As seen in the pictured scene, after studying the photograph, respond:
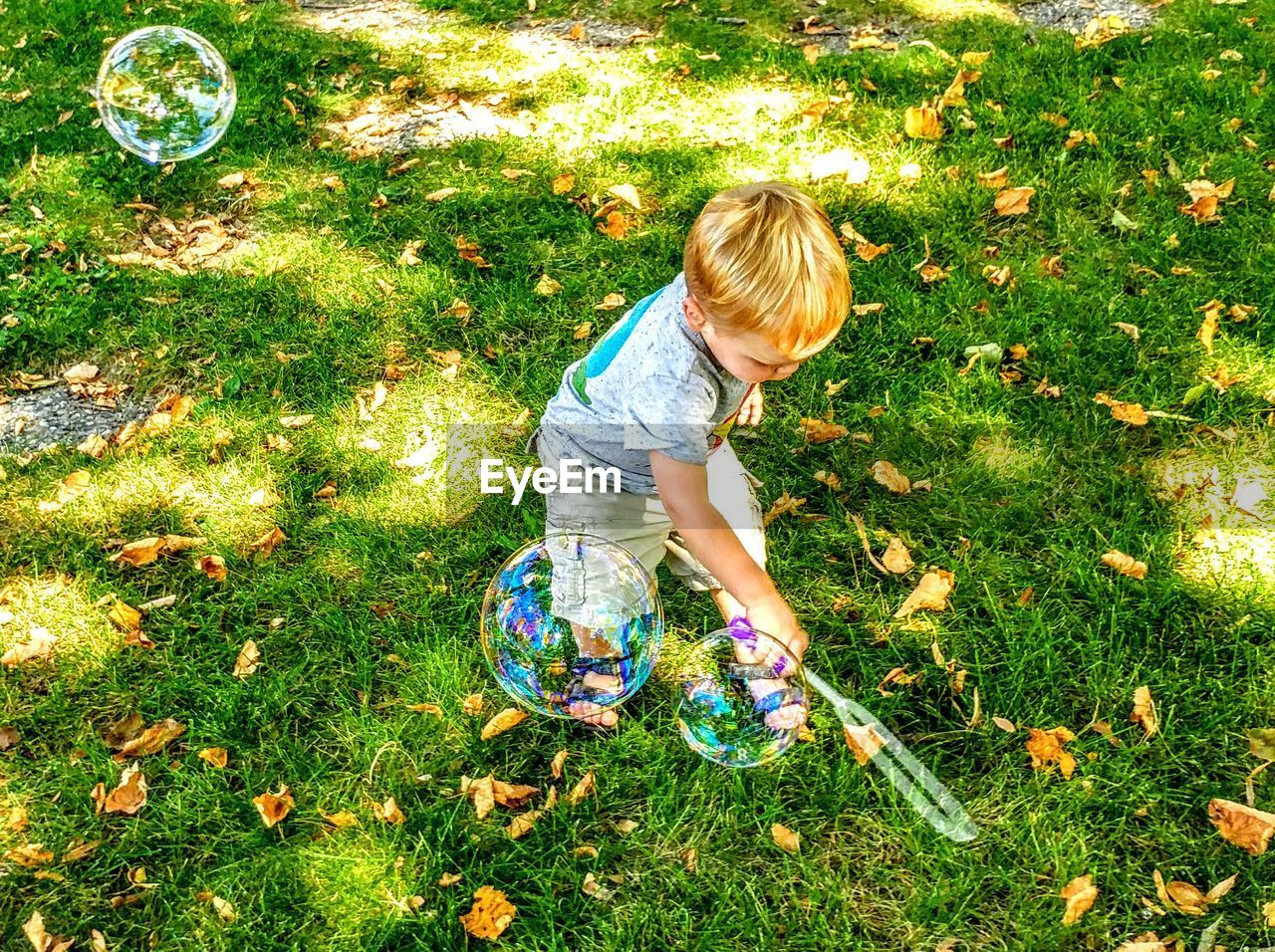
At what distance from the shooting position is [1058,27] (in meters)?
5.39

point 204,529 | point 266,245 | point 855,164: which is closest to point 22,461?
point 204,529

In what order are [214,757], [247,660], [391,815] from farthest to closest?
[247,660], [214,757], [391,815]

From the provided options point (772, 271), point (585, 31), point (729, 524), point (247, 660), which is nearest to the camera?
point (772, 271)

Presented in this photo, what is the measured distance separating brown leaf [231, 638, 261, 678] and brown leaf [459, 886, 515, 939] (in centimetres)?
108

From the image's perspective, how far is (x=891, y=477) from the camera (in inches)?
135

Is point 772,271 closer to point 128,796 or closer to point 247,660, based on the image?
point 247,660

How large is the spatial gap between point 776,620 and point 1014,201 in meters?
2.73

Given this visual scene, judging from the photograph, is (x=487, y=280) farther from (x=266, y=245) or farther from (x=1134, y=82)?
(x=1134, y=82)

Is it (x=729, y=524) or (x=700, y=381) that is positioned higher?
(x=700, y=381)

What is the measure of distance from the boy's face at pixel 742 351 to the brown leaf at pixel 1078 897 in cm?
146

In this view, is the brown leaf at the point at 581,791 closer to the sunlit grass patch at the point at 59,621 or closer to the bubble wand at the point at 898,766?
the bubble wand at the point at 898,766

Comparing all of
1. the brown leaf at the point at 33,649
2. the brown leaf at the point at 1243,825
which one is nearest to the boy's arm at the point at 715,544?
the brown leaf at the point at 1243,825

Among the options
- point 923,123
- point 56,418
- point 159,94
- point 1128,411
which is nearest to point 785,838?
point 1128,411

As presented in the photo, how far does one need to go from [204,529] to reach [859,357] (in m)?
2.49
